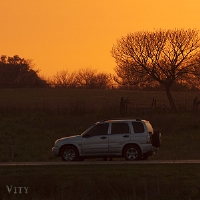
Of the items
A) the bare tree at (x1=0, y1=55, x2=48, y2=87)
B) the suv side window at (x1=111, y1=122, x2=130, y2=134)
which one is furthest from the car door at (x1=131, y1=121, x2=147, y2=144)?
the bare tree at (x1=0, y1=55, x2=48, y2=87)

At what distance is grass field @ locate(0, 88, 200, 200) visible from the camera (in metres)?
20.1

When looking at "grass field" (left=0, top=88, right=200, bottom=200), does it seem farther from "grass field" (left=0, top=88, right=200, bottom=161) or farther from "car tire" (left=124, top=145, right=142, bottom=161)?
"car tire" (left=124, top=145, right=142, bottom=161)

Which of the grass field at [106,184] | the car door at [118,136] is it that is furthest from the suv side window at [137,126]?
the grass field at [106,184]

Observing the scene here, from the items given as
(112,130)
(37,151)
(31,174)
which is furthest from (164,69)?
(31,174)

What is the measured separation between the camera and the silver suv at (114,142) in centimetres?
2859

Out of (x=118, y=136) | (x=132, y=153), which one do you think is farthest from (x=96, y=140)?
(x=132, y=153)

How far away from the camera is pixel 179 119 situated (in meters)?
55.4

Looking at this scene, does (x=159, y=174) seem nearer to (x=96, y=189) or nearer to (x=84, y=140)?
(x=96, y=189)

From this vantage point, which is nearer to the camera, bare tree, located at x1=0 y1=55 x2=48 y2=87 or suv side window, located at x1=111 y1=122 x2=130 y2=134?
suv side window, located at x1=111 y1=122 x2=130 y2=134

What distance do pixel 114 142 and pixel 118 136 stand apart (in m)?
0.31

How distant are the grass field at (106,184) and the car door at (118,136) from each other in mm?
4643

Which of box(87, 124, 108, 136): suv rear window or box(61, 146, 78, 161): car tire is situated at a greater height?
box(87, 124, 108, 136): suv rear window

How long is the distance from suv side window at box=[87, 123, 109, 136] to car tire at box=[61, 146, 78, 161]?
1042 millimetres

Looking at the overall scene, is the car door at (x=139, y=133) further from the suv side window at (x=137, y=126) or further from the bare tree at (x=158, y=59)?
the bare tree at (x=158, y=59)
